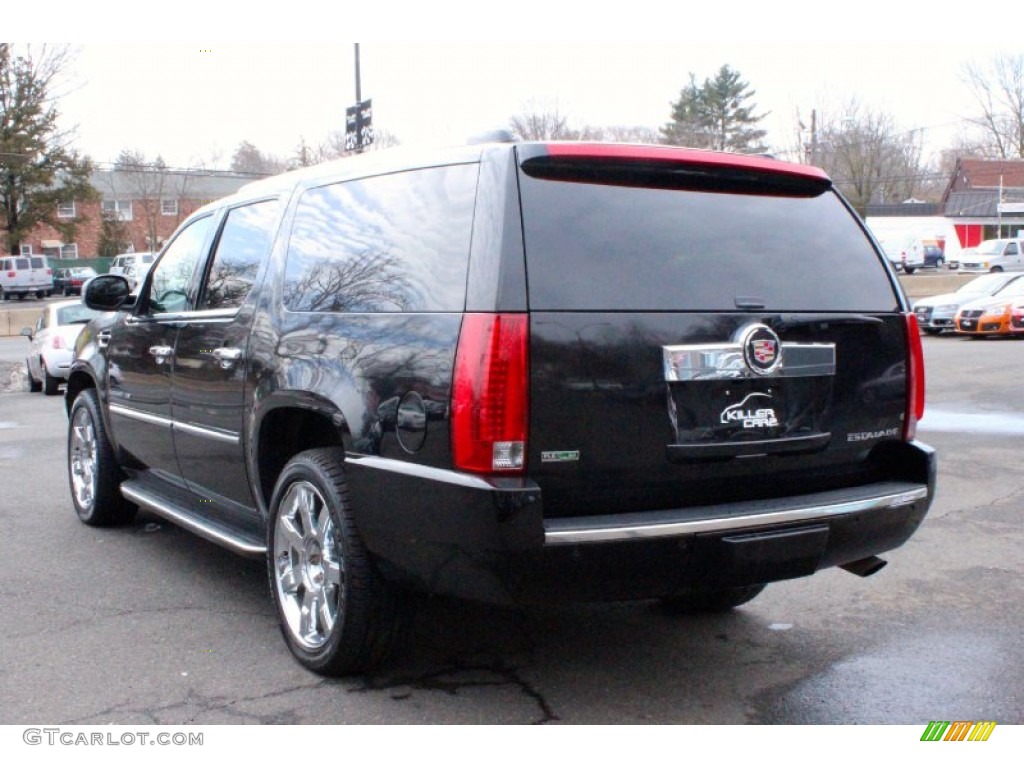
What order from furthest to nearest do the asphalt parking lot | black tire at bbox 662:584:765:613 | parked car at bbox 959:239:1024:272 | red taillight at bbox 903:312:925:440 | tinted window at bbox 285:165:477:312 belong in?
parked car at bbox 959:239:1024:272 → black tire at bbox 662:584:765:613 → red taillight at bbox 903:312:925:440 → the asphalt parking lot → tinted window at bbox 285:165:477:312

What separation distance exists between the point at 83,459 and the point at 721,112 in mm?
73783

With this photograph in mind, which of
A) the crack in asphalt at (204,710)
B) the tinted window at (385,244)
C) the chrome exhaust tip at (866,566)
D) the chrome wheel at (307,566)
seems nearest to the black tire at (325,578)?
the chrome wheel at (307,566)

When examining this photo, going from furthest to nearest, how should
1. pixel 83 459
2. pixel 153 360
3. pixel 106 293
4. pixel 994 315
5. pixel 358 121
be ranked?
pixel 994 315, pixel 358 121, pixel 83 459, pixel 106 293, pixel 153 360

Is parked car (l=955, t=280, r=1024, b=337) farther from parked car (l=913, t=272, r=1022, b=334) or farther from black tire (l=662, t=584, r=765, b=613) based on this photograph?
black tire (l=662, t=584, r=765, b=613)

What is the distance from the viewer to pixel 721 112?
75875 millimetres

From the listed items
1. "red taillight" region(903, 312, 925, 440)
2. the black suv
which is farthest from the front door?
"red taillight" region(903, 312, 925, 440)

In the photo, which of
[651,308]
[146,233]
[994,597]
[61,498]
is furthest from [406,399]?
[146,233]

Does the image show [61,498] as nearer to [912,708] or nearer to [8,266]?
[912,708]

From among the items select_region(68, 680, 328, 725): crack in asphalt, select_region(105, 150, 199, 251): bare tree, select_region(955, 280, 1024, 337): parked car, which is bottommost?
select_region(68, 680, 328, 725): crack in asphalt

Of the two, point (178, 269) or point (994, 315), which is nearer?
point (178, 269)

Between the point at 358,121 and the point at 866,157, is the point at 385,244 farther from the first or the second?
the point at 866,157

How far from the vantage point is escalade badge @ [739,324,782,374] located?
3.71m
